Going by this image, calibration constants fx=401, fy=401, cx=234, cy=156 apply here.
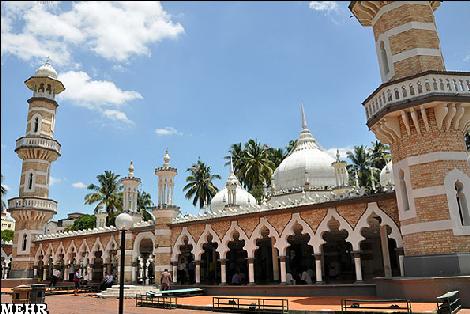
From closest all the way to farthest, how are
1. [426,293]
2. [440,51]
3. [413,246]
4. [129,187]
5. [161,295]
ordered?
[426,293]
[413,246]
[440,51]
[161,295]
[129,187]

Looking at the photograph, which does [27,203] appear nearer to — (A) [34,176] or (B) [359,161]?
(A) [34,176]

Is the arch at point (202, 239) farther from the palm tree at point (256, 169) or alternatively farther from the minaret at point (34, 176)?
the palm tree at point (256, 169)

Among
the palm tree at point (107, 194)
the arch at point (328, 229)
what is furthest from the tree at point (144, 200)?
the arch at point (328, 229)

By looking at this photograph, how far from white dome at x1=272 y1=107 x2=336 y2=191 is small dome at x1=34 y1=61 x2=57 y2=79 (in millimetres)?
20495

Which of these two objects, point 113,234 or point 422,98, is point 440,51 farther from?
point 113,234

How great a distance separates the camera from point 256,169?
1908 inches

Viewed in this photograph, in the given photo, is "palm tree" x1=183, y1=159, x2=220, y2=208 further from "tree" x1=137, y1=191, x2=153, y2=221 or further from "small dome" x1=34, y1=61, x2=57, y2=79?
"small dome" x1=34, y1=61, x2=57, y2=79

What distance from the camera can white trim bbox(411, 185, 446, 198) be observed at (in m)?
13.2

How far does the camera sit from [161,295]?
59.4ft

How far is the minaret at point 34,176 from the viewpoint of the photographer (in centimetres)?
3119

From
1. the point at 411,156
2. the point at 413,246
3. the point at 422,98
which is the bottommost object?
the point at 413,246

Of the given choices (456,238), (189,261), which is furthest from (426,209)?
(189,261)

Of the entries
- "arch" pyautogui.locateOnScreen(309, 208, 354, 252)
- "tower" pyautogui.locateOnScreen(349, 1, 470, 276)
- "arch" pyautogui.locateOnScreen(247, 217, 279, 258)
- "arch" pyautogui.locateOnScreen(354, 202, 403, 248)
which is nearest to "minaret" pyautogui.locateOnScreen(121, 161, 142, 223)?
"arch" pyautogui.locateOnScreen(247, 217, 279, 258)

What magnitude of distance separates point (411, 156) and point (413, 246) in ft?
10.1
